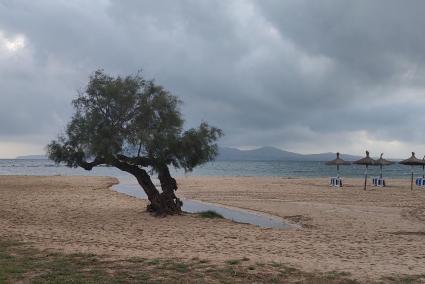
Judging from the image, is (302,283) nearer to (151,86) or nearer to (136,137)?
(136,137)

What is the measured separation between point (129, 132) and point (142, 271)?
381 inches

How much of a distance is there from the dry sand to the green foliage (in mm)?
2478

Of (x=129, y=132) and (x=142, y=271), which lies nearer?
(x=142, y=271)

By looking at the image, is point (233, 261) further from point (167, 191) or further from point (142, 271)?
point (167, 191)

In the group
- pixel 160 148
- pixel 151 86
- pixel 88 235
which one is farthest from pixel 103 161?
pixel 88 235

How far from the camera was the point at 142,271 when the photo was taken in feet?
27.2

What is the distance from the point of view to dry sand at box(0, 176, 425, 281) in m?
10.1

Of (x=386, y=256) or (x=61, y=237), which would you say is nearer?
(x=386, y=256)

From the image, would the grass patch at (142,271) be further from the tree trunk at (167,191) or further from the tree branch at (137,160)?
the tree trunk at (167,191)

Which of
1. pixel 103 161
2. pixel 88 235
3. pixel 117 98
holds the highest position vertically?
pixel 117 98

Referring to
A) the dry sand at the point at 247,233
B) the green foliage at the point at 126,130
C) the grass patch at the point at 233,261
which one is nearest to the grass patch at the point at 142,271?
the grass patch at the point at 233,261

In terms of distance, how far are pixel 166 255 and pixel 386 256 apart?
16.7 feet

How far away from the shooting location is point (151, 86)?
1792 cm

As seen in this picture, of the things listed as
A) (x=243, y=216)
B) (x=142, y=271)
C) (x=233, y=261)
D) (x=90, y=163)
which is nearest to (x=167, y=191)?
(x=90, y=163)
